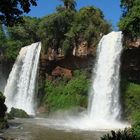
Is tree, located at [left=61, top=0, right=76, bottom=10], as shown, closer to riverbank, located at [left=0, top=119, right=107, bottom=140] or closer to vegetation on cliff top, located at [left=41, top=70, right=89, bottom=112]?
vegetation on cliff top, located at [left=41, top=70, right=89, bottom=112]

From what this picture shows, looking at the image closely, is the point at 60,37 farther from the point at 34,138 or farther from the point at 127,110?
the point at 34,138

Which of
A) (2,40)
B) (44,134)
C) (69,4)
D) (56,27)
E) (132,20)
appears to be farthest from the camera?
(2,40)

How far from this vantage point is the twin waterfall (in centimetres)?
4266

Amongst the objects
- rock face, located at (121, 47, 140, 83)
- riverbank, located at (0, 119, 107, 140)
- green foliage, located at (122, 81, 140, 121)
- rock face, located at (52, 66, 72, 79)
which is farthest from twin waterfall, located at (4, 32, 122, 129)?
riverbank, located at (0, 119, 107, 140)

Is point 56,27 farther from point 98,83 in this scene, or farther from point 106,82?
point 106,82

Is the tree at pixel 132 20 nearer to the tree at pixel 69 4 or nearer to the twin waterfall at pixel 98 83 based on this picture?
the twin waterfall at pixel 98 83

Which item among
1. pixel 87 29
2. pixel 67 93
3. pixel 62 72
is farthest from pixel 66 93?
pixel 87 29

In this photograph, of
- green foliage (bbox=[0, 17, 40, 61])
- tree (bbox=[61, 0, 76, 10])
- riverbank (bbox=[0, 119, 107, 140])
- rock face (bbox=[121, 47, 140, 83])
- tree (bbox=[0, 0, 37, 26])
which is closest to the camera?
tree (bbox=[0, 0, 37, 26])

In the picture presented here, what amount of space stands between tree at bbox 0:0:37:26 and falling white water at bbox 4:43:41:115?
35.4 metres

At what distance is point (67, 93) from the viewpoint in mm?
48844

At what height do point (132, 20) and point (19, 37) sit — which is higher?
point (19, 37)

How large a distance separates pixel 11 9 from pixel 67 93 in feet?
114

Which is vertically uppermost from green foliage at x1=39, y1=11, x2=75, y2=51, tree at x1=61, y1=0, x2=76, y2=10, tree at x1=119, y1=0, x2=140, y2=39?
tree at x1=61, y1=0, x2=76, y2=10

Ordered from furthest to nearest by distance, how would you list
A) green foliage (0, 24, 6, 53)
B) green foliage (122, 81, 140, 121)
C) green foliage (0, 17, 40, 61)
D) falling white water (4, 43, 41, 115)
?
green foliage (0, 24, 6, 53), green foliage (0, 17, 40, 61), falling white water (4, 43, 41, 115), green foliage (122, 81, 140, 121)
